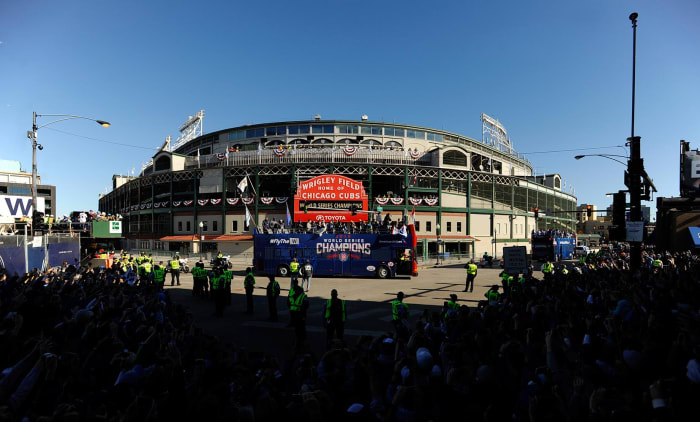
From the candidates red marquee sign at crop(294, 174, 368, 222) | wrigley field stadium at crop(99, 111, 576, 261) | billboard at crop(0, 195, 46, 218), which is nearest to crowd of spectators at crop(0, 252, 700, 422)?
billboard at crop(0, 195, 46, 218)

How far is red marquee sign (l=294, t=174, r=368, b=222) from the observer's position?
3609 centimetres

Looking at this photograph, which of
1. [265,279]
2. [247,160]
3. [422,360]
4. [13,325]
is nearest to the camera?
[422,360]

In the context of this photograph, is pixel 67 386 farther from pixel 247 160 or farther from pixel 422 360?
pixel 247 160

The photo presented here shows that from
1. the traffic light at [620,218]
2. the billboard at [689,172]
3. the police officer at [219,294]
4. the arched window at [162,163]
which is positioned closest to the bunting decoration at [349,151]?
the arched window at [162,163]

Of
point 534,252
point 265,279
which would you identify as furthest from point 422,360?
point 534,252

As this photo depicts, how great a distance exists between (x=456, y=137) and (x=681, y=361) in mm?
59926

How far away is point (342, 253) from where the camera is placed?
2633 centimetres

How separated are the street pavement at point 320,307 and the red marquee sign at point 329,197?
35.1 ft

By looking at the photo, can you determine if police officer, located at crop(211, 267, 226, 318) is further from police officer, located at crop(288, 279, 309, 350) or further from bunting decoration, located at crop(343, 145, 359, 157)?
bunting decoration, located at crop(343, 145, 359, 157)

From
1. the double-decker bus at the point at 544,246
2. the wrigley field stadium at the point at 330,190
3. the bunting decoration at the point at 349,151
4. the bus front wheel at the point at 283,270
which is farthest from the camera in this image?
the bunting decoration at the point at 349,151

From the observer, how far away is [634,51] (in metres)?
15.7

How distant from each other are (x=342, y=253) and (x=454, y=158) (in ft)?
91.9

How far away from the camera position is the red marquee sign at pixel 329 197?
3609cm

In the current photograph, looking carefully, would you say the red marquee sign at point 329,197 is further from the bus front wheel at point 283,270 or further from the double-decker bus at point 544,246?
the double-decker bus at point 544,246
